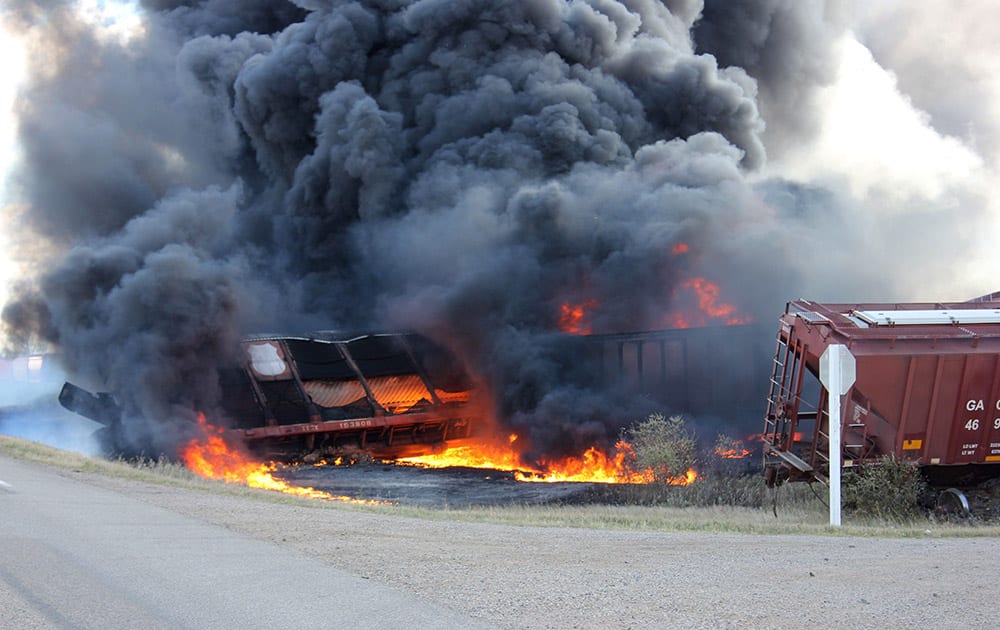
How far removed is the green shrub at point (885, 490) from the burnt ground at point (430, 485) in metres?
4.56

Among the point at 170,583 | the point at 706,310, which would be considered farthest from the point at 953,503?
the point at 706,310

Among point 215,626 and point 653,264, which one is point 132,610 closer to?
point 215,626

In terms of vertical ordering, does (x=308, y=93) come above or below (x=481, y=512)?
above

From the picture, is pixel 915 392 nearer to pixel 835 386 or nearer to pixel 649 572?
pixel 835 386

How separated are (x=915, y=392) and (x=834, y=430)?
1638 mm

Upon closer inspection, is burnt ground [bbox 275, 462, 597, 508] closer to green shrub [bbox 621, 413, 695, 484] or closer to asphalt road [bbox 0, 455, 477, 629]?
green shrub [bbox 621, 413, 695, 484]

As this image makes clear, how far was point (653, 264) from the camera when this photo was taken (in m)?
24.1

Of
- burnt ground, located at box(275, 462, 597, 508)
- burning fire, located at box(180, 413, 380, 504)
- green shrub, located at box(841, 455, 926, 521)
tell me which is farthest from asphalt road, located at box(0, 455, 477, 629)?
burning fire, located at box(180, 413, 380, 504)

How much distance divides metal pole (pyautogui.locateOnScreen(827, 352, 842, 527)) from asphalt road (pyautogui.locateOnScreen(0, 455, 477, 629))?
6.63 m

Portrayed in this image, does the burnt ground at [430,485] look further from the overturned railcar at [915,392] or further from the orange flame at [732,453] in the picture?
the overturned railcar at [915,392]

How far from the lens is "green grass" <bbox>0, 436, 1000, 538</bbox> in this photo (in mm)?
10055

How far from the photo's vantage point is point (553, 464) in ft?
66.9

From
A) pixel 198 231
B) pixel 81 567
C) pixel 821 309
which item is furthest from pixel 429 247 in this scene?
pixel 81 567

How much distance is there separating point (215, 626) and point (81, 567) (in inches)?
67.7
